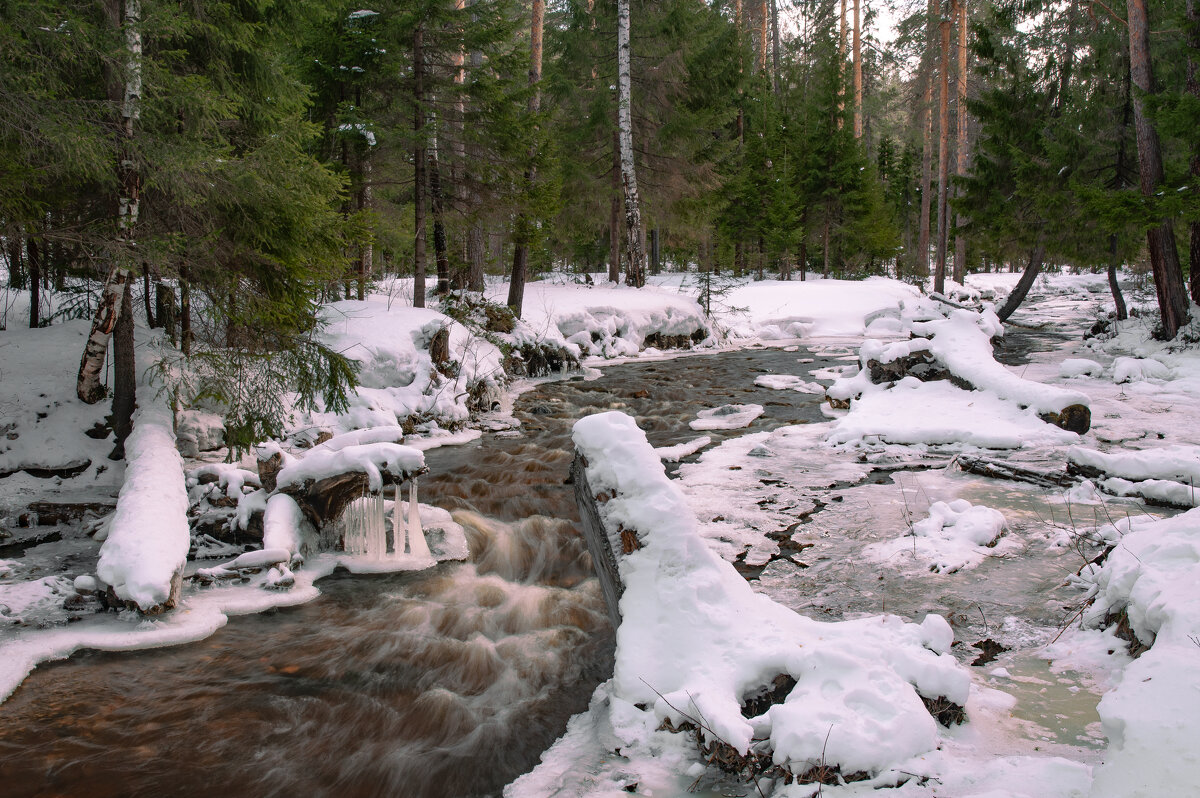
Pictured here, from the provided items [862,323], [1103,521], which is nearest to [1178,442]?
[1103,521]

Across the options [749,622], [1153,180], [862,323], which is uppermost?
[1153,180]

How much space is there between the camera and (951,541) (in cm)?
520

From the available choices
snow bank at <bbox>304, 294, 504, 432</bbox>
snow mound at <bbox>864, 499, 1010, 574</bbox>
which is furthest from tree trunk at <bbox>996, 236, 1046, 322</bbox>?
snow bank at <bbox>304, 294, 504, 432</bbox>

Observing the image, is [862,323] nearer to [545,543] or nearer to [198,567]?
[545,543]

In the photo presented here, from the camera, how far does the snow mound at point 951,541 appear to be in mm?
4918

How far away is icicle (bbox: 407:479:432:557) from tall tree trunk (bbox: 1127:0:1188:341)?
40.0ft

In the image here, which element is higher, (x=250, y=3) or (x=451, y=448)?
(x=250, y=3)

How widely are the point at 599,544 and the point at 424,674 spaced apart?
143cm

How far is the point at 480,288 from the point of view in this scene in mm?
18031

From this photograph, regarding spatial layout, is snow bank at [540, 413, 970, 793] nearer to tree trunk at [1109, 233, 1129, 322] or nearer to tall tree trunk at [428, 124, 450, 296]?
tall tree trunk at [428, 124, 450, 296]

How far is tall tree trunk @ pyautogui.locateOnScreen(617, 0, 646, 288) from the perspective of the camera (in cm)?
1934

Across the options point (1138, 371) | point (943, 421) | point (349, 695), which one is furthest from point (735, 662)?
point (1138, 371)

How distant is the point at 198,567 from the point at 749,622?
15.5 ft

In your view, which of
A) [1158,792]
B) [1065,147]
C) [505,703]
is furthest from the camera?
[1065,147]
